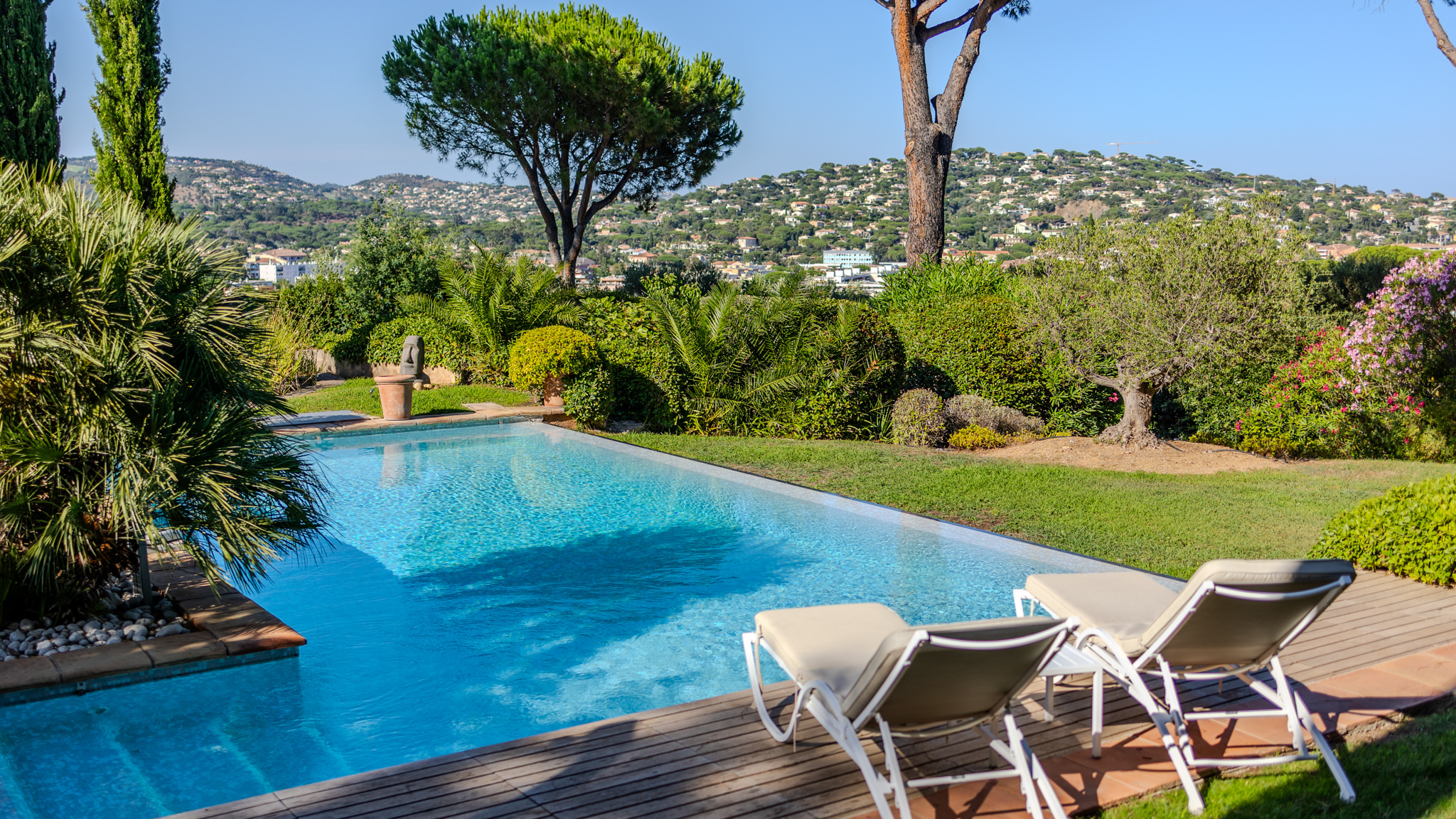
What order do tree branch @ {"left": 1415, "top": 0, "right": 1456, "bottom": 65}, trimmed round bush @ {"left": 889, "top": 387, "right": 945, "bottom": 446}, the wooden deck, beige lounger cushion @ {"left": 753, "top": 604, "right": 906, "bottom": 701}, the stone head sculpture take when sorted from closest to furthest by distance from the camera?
the wooden deck
beige lounger cushion @ {"left": 753, "top": 604, "right": 906, "bottom": 701}
trimmed round bush @ {"left": 889, "top": 387, "right": 945, "bottom": 446}
tree branch @ {"left": 1415, "top": 0, "right": 1456, "bottom": 65}
the stone head sculpture

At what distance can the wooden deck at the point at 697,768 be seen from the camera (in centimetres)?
311

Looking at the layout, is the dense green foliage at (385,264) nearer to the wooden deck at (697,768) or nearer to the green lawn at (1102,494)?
the green lawn at (1102,494)

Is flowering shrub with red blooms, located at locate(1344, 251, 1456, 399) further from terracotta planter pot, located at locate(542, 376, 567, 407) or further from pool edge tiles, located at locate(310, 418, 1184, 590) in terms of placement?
terracotta planter pot, located at locate(542, 376, 567, 407)

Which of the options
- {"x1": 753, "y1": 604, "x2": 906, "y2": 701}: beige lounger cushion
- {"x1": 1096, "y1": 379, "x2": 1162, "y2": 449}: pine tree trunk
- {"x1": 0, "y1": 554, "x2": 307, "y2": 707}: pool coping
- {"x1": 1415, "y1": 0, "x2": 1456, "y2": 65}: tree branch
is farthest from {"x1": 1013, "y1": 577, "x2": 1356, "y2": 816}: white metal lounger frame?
{"x1": 1415, "y1": 0, "x2": 1456, "y2": 65}: tree branch

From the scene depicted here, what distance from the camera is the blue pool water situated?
416cm

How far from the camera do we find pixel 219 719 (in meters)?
4.46

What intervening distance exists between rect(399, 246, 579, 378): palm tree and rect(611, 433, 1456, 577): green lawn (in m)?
5.47

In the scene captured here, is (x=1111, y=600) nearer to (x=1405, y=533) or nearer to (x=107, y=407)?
(x=1405, y=533)

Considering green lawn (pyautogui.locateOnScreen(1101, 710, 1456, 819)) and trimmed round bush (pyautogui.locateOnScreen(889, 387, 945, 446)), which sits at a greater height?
trimmed round bush (pyautogui.locateOnScreen(889, 387, 945, 446))

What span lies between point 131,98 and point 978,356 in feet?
43.0

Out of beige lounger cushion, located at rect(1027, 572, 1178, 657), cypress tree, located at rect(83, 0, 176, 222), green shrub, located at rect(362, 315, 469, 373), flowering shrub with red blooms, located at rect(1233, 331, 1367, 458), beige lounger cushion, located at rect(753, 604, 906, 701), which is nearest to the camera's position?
beige lounger cushion, located at rect(753, 604, 906, 701)

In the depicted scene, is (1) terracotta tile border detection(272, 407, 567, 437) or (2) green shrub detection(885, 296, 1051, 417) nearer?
(1) terracotta tile border detection(272, 407, 567, 437)

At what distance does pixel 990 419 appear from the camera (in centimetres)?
1295

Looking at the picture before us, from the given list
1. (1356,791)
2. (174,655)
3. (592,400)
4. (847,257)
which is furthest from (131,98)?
(847,257)
